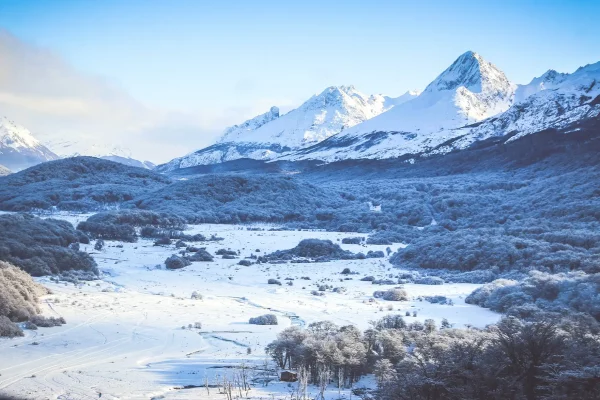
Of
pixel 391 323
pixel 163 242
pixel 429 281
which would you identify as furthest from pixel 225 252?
pixel 391 323

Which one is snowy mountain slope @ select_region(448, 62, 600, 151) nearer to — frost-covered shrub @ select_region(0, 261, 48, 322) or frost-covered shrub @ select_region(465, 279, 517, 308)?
frost-covered shrub @ select_region(465, 279, 517, 308)

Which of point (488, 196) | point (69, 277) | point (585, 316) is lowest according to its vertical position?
point (585, 316)

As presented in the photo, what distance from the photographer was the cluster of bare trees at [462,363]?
901 centimetres

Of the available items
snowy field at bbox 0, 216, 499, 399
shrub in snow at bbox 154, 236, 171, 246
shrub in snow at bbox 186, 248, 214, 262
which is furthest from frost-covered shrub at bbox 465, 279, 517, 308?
shrub in snow at bbox 154, 236, 171, 246

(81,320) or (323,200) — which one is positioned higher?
(323,200)

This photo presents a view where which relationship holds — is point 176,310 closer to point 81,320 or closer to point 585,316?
point 81,320

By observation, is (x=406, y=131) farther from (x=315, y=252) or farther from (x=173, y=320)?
(x=173, y=320)

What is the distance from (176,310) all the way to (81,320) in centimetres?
356

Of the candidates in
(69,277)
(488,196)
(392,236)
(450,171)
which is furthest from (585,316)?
(450,171)

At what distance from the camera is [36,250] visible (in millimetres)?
27188

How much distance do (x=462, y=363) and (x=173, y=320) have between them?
10.9 m

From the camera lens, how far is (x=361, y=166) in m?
132

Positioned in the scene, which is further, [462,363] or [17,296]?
[17,296]

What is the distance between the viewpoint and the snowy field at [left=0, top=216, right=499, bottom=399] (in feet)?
38.9
